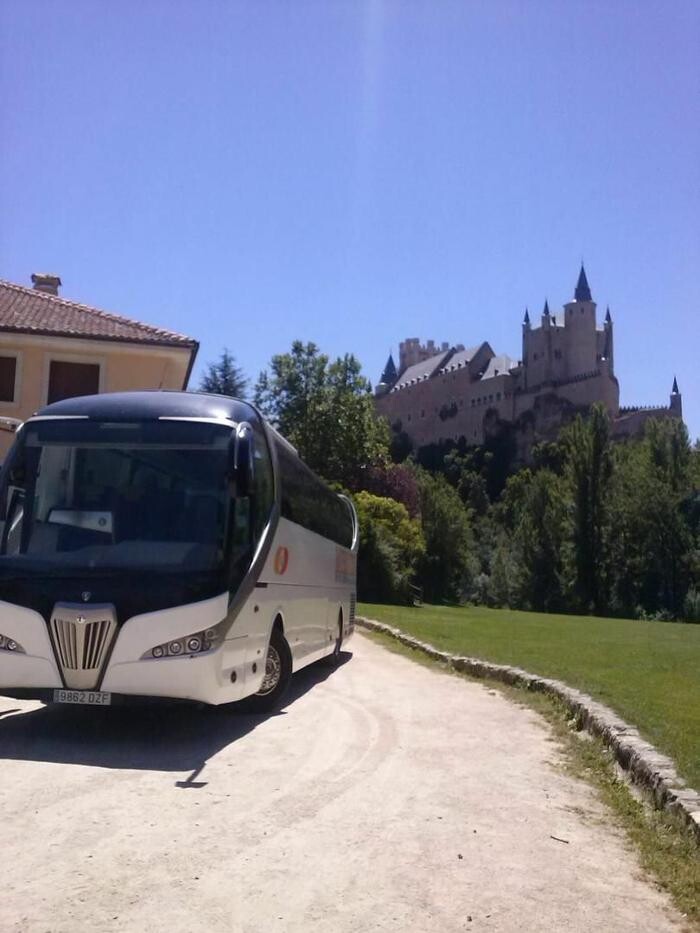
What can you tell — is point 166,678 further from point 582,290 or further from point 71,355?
point 582,290

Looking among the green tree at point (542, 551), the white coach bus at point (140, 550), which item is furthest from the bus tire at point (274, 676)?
the green tree at point (542, 551)

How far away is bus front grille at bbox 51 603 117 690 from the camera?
843 cm

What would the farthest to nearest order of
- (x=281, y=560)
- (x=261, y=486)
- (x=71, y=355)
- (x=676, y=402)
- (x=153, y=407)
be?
(x=676, y=402) → (x=71, y=355) → (x=281, y=560) → (x=261, y=486) → (x=153, y=407)

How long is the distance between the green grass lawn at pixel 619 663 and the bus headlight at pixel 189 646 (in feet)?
13.3

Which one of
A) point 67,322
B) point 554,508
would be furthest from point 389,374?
point 67,322

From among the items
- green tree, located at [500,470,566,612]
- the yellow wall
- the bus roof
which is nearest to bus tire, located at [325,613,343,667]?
the bus roof

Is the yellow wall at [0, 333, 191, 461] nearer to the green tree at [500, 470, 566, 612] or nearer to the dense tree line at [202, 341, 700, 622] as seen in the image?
the dense tree line at [202, 341, 700, 622]

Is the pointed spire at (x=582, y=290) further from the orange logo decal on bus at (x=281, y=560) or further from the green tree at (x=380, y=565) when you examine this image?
the orange logo decal on bus at (x=281, y=560)

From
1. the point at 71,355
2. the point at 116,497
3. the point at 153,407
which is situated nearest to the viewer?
the point at 116,497

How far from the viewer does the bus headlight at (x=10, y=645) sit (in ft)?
28.4

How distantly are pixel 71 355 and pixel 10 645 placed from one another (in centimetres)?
1998

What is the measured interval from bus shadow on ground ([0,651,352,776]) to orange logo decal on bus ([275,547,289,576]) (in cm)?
165

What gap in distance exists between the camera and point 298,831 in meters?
6.18

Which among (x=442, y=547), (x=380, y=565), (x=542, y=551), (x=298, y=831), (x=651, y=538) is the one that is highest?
(x=651, y=538)
